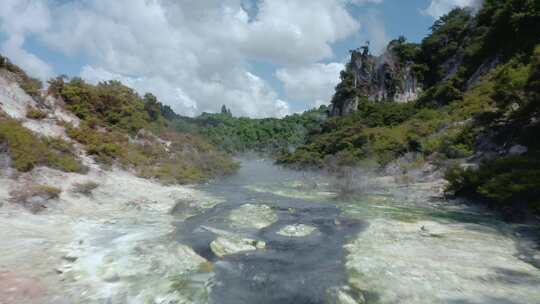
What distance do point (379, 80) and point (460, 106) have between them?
3255cm

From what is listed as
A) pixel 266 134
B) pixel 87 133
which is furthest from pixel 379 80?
pixel 87 133

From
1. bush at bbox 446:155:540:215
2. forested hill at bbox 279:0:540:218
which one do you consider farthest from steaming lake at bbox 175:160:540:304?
forested hill at bbox 279:0:540:218

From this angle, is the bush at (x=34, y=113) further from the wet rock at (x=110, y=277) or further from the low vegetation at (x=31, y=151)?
the wet rock at (x=110, y=277)

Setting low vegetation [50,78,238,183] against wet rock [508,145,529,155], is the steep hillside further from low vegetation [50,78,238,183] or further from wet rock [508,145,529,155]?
wet rock [508,145,529,155]

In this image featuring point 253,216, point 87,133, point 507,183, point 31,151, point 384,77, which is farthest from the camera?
point 384,77

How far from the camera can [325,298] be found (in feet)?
20.6

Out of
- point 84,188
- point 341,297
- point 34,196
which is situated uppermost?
point 84,188

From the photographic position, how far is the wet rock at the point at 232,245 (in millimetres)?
8725

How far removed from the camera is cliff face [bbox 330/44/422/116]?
6016cm

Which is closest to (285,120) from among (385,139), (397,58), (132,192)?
(397,58)

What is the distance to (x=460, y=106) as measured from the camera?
3378cm

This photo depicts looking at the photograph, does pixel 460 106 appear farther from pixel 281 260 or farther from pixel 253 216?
pixel 281 260

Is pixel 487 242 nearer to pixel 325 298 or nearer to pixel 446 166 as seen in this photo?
pixel 325 298

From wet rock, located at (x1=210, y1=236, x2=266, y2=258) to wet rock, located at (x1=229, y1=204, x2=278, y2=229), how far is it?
1.83 meters
